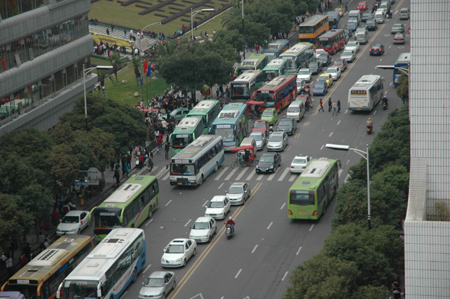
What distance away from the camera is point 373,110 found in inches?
3398

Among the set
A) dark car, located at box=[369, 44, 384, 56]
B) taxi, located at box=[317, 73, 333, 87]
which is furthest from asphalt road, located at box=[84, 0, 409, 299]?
dark car, located at box=[369, 44, 384, 56]

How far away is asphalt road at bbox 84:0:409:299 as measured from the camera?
4984cm

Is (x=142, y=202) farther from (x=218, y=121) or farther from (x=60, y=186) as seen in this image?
(x=218, y=121)

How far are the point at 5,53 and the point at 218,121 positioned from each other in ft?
71.0

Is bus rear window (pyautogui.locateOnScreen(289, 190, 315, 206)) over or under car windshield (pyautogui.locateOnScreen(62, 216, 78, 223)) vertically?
over

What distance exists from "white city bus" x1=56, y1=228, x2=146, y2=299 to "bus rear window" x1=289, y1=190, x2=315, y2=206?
11826 millimetres

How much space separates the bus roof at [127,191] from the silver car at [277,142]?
1632cm

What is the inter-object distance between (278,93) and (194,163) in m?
22.5

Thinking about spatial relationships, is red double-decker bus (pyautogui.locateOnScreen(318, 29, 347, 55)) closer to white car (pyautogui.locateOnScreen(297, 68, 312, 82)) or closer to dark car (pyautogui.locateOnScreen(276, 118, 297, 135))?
white car (pyautogui.locateOnScreen(297, 68, 312, 82))

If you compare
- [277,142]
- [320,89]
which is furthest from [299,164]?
[320,89]

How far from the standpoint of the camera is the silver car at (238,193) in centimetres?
6262

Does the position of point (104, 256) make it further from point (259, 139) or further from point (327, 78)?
point (327, 78)

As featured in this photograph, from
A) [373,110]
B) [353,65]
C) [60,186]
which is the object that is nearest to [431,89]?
[60,186]

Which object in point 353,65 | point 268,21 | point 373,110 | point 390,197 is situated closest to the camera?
point 390,197
